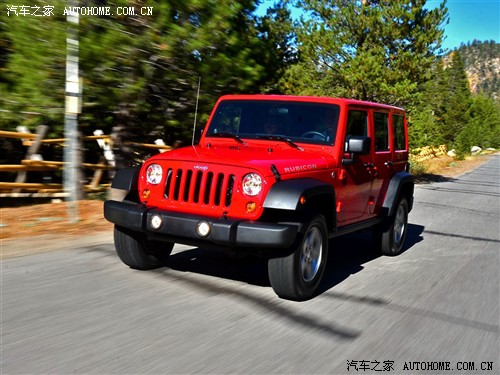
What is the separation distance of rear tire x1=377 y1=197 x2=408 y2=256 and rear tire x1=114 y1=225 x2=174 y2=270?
2837mm

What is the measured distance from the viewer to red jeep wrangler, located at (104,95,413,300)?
4.44 metres

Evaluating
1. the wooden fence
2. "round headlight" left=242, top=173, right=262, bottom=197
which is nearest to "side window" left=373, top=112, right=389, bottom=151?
"round headlight" left=242, top=173, right=262, bottom=197

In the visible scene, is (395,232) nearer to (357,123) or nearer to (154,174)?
(357,123)

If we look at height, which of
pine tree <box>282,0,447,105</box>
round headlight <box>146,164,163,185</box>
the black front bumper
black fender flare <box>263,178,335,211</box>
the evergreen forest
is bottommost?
the black front bumper

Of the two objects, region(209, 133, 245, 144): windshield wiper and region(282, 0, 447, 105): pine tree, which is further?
region(282, 0, 447, 105): pine tree

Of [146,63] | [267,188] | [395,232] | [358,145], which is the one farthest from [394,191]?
[146,63]

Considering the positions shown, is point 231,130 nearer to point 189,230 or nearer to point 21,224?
point 189,230

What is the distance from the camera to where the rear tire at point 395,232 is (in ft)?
22.3

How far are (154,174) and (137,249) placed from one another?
2.80 feet

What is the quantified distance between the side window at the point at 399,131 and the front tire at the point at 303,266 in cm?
272

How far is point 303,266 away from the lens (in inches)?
188

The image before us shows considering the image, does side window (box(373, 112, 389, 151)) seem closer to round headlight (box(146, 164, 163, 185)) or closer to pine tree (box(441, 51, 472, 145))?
round headlight (box(146, 164, 163, 185))

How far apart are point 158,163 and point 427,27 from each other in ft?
54.1

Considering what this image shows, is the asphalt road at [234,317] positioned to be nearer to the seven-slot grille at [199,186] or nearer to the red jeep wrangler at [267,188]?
the red jeep wrangler at [267,188]
